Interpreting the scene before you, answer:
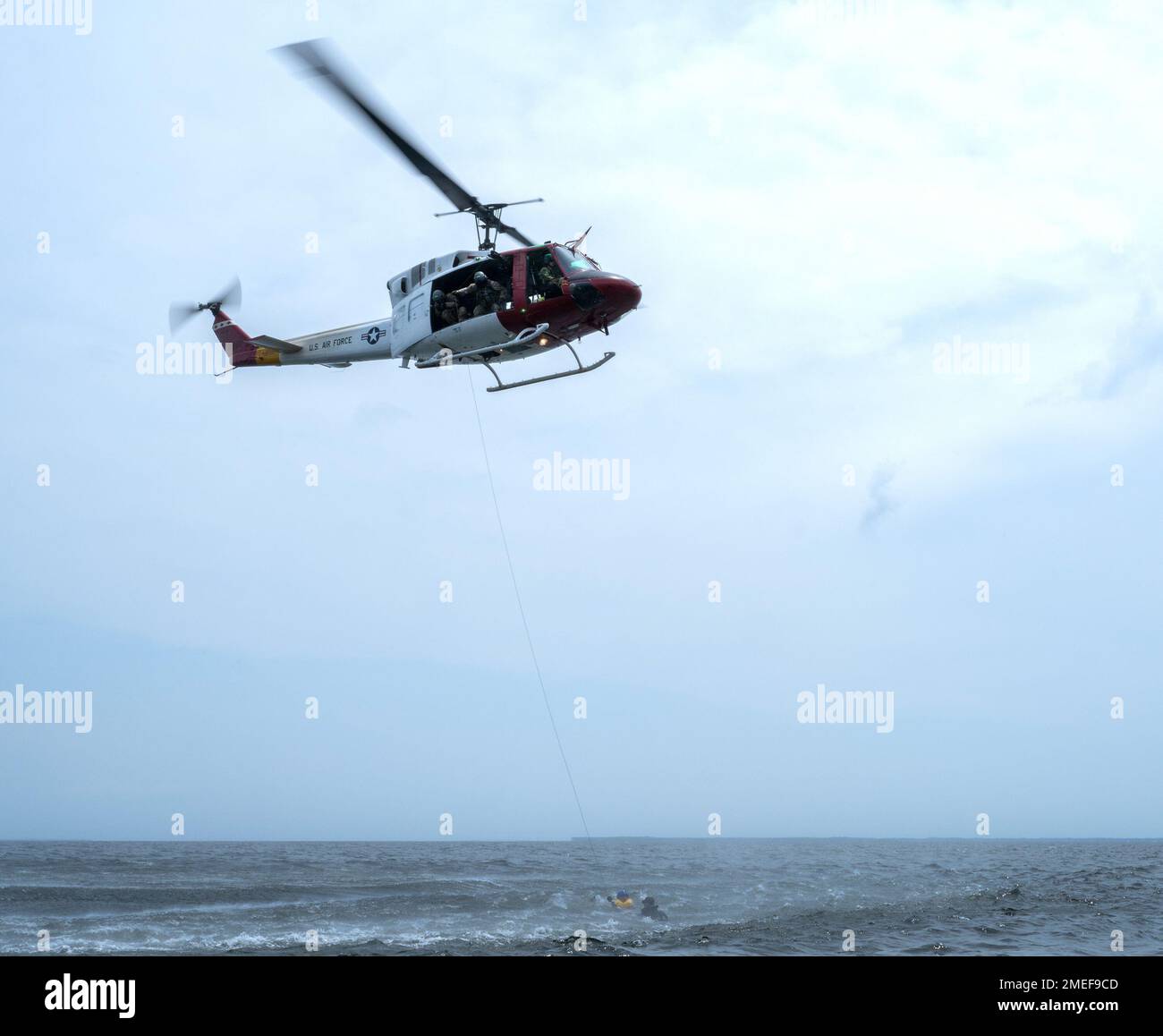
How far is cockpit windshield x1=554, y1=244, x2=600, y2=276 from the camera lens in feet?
53.7

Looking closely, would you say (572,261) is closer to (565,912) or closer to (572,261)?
(572,261)

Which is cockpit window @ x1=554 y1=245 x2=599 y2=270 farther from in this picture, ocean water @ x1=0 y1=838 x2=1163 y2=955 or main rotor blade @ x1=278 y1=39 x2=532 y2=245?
ocean water @ x1=0 y1=838 x2=1163 y2=955

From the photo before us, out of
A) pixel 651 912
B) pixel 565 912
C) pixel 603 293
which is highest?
pixel 603 293

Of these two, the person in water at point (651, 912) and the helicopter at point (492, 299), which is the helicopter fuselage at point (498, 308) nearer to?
the helicopter at point (492, 299)

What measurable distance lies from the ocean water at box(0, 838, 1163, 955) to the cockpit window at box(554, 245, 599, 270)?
1696 centimetres

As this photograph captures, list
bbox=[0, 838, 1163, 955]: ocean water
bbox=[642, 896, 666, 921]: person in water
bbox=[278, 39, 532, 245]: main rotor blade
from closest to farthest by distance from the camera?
bbox=[278, 39, 532, 245]: main rotor blade < bbox=[0, 838, 1163, 955]: ocean water < bbox=[642, 896, 666, 921]: person in water

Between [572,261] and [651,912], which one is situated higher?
[572,261]

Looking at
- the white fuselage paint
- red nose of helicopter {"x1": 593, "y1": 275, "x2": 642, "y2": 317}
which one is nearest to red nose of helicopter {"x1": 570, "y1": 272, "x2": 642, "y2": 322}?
red nose of helicopter {"x1": 593, "y1": 275, "x2": 642, "y2": 317}

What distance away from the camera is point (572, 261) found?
16484 millimetres

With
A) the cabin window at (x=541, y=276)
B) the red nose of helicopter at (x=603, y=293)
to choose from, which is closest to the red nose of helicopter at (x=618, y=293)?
the red nose of helicopter at (x=603, y=293)

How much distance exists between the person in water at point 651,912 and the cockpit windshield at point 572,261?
2199 cm

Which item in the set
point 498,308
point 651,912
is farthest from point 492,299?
point 651,912
